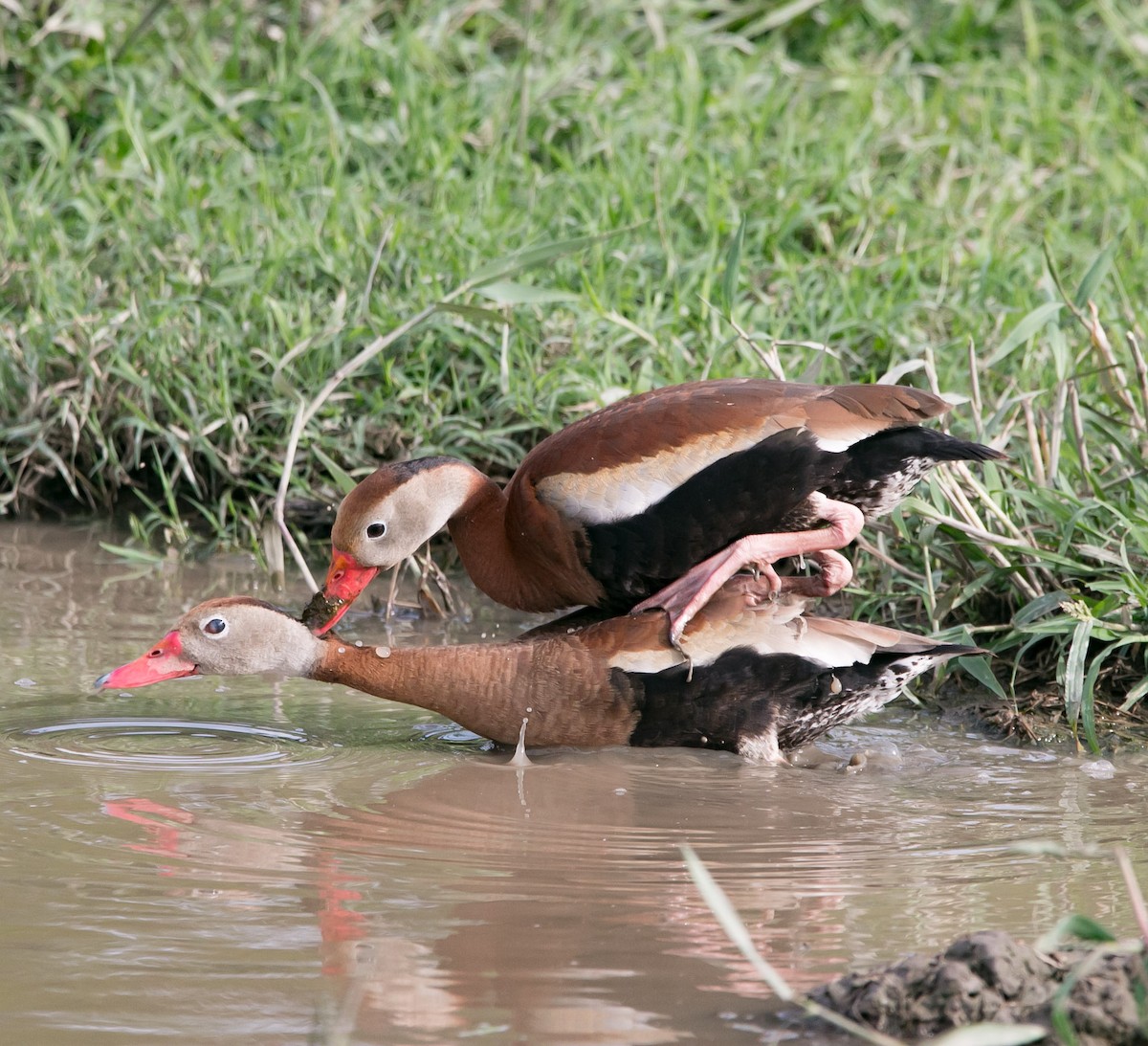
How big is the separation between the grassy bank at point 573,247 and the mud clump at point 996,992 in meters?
1.69

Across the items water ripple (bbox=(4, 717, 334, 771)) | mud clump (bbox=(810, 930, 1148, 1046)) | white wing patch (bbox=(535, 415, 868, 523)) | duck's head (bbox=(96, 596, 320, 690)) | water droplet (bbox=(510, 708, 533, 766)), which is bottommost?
water droplet (bbox=(510, 708, 533, 766))

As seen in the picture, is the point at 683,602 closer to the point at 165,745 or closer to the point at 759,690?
the point at 759,690

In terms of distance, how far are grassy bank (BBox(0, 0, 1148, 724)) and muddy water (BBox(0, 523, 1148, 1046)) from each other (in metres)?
0.71

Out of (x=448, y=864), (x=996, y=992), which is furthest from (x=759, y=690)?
(x=996, y=992)

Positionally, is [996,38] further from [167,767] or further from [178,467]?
[167,767]

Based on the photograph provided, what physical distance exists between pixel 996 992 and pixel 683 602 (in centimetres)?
174

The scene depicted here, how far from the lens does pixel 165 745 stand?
4188 millimetres

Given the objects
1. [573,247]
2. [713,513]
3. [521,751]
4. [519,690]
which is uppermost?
[573,247]

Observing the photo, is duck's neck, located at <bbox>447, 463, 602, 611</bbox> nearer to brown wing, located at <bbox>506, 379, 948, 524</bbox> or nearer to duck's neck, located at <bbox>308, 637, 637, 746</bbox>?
brown wing, located at <bbox>506, 379, 948, 524</bbox>

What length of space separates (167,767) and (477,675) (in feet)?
2.53

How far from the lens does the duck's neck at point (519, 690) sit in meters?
4.19

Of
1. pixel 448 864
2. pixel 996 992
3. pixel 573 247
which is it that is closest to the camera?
pixel 996 992

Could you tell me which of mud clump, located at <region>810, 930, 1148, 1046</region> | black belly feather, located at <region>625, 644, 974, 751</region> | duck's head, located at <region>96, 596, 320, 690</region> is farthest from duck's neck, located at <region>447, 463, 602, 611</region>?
mud clump, located at <region>810, 930, 1148, 1046</region>

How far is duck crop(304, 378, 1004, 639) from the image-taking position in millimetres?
4211
